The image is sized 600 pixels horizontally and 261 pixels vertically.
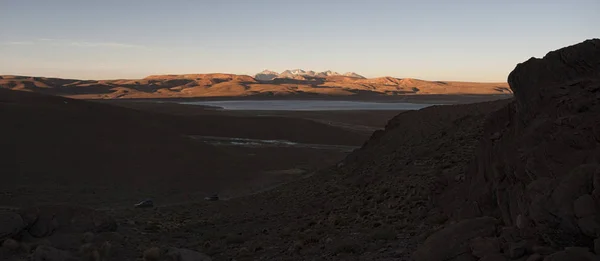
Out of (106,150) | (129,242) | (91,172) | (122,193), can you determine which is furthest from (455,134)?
(106,150)

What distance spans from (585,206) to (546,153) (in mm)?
1966

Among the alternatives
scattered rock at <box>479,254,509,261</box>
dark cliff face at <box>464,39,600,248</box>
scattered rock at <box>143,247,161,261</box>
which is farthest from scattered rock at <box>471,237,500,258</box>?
scattered rock at <box>143,247,161,261</box>

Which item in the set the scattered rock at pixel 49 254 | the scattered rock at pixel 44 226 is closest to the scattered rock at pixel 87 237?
the scattered rock at pixel 44 226

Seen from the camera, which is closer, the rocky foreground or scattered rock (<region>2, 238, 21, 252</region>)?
the rocky foreground

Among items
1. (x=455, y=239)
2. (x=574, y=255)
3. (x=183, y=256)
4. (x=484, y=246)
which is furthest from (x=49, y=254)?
(x=574, y=255)

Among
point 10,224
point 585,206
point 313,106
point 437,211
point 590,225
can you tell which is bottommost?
point 313,106

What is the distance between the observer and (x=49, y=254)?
985 centimetres

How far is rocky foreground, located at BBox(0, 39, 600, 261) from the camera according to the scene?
6.08 meters

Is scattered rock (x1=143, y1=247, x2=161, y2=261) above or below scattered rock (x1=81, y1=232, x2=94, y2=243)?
below

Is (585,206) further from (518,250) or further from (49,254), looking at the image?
(49,254)

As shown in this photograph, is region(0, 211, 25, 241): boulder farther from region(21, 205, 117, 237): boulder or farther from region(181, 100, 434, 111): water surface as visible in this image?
region(181, 100, 434, 111): water surface

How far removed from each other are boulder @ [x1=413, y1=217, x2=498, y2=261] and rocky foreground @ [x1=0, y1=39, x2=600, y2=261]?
0.06 ft

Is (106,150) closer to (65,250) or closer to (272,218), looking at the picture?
(272,218)

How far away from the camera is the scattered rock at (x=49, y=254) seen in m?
9.63
